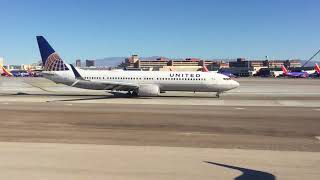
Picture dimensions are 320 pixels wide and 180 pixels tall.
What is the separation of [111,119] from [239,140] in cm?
1011

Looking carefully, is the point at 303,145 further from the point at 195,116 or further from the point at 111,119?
the point at 111,119

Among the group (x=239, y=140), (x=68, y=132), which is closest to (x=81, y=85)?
(x=68, y=132)

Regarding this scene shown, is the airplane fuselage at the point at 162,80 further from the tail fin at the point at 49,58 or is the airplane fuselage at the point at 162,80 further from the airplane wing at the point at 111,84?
the tail fin at the point at 49,58

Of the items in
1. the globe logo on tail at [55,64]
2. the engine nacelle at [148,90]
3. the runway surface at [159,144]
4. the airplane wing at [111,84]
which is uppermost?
the globe logo on tail at [55,64]

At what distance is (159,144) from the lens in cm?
1853

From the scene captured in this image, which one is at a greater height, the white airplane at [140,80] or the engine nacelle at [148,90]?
the white airplane at [140,80]

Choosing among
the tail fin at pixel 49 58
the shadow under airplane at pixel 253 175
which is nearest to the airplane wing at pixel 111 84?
the tail fin at pixel 49 58

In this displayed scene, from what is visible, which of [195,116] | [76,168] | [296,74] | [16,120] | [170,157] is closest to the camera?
[76,168]

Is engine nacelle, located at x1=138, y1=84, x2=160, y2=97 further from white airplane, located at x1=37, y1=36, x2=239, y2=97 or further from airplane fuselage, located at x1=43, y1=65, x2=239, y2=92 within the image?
airplane fuselage, located at x1=43, y1=65, x2=239, y2=92

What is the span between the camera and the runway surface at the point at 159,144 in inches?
535

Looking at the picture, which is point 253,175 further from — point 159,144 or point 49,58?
point 49,58

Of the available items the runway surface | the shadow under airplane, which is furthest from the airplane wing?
the shadow under airplane

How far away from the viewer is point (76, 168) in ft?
45.3

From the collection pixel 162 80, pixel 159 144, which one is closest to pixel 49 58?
pixel 162 80
